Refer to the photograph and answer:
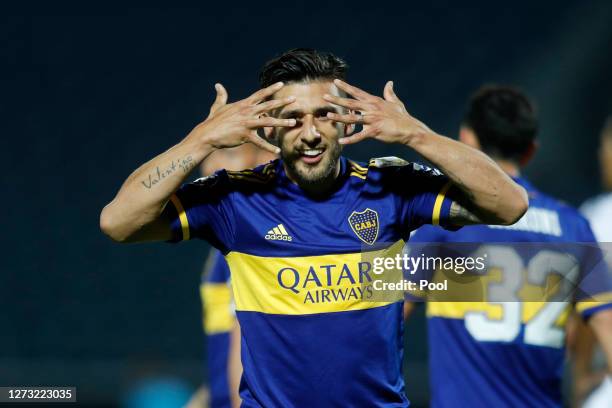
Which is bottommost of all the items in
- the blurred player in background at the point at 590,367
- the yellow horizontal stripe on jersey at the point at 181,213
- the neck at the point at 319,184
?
the blurred player in background at the point at 590,367

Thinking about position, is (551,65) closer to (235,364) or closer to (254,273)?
(235,364)

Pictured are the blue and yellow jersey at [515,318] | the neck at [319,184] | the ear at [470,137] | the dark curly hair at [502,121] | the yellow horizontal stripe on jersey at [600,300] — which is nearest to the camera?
the neck at [319,184]

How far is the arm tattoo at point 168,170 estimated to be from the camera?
3.26m

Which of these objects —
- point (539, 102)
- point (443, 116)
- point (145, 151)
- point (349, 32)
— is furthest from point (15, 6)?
point (539, 102)

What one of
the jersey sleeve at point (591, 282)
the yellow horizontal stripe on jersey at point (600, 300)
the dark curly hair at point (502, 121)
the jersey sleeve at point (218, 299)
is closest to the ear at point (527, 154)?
the dark curly hair at point (502, 121)

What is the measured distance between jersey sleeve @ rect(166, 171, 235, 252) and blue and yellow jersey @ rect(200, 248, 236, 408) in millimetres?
1927

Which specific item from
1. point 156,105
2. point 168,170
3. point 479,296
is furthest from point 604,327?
point 156,105

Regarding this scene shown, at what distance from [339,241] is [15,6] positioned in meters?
6.10

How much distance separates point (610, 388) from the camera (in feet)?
16.0

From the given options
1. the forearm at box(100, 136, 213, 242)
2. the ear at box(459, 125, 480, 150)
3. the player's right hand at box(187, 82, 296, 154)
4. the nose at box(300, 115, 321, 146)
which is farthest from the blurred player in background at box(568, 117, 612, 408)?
the forearm at box(100, 136, 213, 242)

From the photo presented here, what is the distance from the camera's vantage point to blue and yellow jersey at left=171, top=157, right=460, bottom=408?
3.34 meters

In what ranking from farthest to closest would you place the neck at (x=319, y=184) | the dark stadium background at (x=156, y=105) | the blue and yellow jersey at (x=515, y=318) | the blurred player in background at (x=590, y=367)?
1. the dark stadium background at (x=156, y=105)
2. the blurred player in background at (x=590, y=367)
3. the blue and yellow jersey at (x=515, y=318)
4. the neck at (x=319, y=184)

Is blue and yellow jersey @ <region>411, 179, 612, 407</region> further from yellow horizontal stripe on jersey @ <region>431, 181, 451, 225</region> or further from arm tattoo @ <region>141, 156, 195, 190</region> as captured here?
arm tattoo @ <region>141, 156, 195, 190</region>

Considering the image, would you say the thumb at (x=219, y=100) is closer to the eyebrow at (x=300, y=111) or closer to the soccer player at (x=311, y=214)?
the soccer player at (x=311, y=214)
